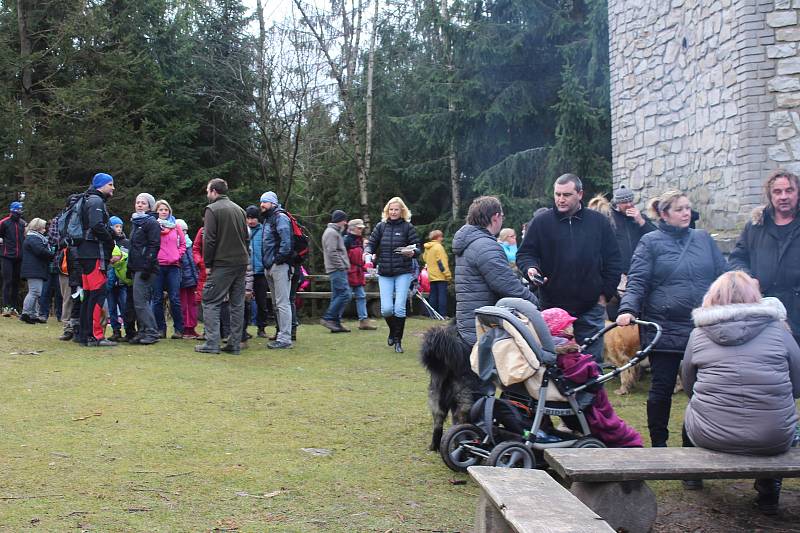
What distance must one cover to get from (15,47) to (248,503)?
20.6 m

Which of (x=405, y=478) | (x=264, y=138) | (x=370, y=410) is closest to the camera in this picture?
(x=405, y=478)

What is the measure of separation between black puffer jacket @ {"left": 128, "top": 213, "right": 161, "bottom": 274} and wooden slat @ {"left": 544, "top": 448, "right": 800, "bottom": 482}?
6981 mm

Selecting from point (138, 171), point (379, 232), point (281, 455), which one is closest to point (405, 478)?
point (281, 455)

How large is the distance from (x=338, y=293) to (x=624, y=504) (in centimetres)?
941

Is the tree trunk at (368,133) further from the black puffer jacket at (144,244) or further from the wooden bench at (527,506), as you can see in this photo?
the wooden bench at (527,506)

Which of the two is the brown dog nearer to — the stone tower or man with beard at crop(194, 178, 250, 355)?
the stone tower

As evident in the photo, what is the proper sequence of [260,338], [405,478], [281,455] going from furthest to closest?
[260,338] < [281,455] < [405,478]

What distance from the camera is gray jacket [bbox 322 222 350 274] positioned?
13.3 meters

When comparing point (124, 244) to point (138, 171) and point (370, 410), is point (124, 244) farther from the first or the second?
point (138, 171)

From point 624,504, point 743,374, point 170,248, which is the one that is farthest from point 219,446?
point 170,248

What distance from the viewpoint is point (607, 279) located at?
6.34 meters

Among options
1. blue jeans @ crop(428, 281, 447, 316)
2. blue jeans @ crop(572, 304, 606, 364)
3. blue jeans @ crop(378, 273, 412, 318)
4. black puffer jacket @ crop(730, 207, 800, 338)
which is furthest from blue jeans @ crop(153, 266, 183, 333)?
black puffer jacket @ crop(730, 207, 800, 338)

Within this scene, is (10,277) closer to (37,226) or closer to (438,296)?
(37,226)

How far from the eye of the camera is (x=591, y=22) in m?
22.8
